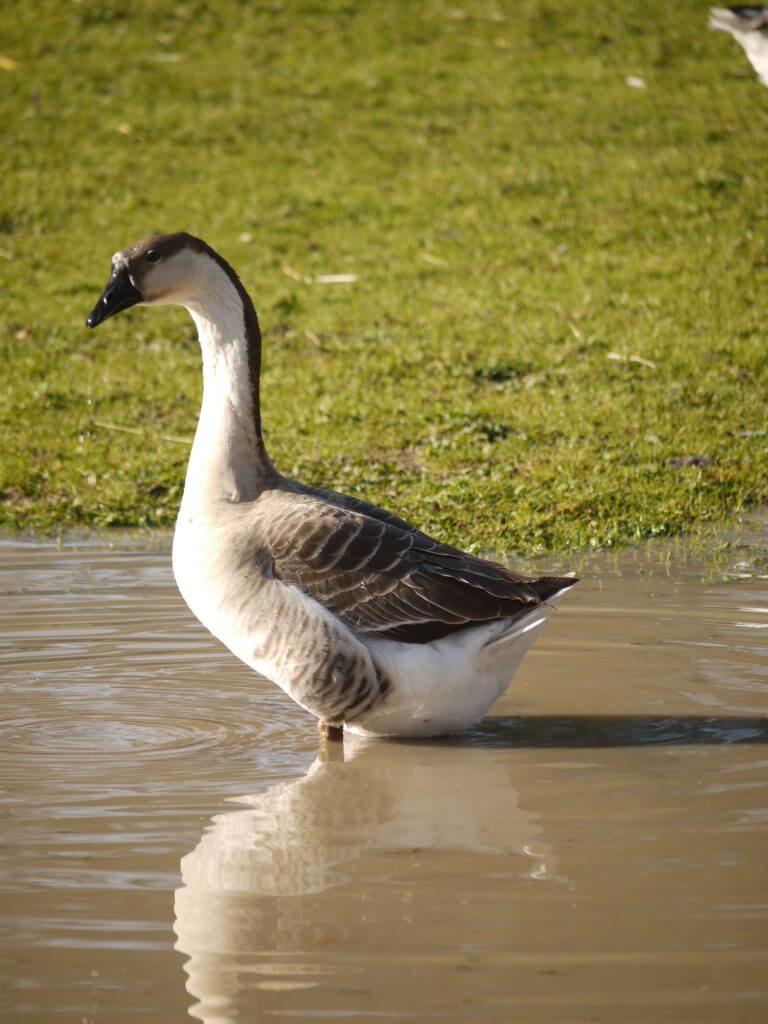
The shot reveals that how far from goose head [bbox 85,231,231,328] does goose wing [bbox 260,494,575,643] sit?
100 centimetres

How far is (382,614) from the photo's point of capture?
19.1 ft

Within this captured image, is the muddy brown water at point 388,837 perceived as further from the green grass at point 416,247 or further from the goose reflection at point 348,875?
the green grass at point 416,247

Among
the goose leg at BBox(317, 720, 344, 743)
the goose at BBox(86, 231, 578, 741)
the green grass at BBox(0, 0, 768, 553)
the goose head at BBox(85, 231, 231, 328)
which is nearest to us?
the goose at BBox(86, 231, 578, 741)

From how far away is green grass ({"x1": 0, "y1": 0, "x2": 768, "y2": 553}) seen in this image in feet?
33.6

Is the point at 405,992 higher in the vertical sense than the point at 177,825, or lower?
higher

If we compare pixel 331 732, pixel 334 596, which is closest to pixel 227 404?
pixel 334 596

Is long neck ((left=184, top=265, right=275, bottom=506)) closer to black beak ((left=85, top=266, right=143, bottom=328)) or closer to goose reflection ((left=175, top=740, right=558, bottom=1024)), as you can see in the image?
black beak ((left=85, top=266, right=143, bottom=328))

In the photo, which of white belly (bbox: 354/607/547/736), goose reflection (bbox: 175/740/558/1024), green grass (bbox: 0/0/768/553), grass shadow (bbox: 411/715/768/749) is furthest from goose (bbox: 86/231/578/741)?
green grass (bbox: 0/0/768/553)

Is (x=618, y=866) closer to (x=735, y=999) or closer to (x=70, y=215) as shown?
(x=735, y=999)

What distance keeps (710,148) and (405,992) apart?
14527 millimetres

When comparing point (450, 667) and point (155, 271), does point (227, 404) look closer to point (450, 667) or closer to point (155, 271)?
point (155, 271)

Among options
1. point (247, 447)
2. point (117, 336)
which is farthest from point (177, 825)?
point (117, 336)

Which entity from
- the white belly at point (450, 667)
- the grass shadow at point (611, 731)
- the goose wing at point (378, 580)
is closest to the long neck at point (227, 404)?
the goose wing at point (378, 580)

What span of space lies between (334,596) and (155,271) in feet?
5.02
